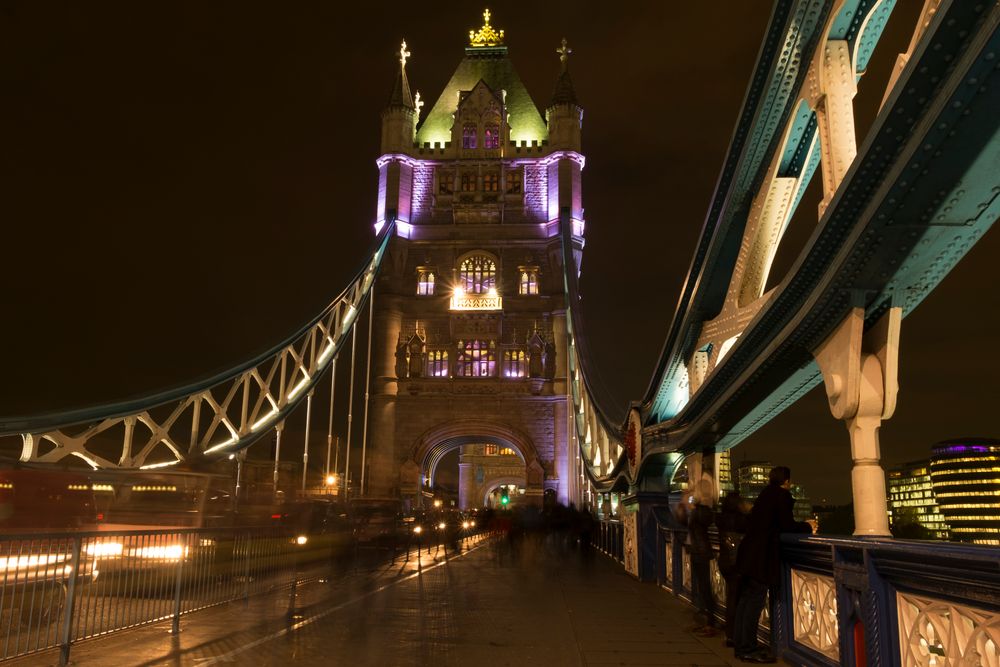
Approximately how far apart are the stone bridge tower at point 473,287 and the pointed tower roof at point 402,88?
0.10m

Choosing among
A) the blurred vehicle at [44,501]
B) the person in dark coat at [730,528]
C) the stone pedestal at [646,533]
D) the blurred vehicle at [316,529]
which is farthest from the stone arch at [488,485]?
the person in dark coat at [730,528]

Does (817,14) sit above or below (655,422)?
above

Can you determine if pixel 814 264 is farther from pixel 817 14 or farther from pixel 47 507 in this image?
pixel 47 507

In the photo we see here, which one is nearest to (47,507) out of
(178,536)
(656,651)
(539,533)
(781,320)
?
(178,536)

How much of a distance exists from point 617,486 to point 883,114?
54.5ft

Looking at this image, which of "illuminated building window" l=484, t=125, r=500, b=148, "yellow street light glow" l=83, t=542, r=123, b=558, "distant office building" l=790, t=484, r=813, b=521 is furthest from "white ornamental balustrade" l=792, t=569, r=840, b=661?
"illuminated building window" l=484, t=125, r=500, b=148

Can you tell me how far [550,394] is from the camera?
41.8m

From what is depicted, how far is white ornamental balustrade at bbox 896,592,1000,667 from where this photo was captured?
11.2 feet

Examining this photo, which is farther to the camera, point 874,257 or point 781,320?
point 781,320

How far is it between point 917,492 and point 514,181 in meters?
72.3

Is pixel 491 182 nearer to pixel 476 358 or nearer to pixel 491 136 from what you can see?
pixel 491 136

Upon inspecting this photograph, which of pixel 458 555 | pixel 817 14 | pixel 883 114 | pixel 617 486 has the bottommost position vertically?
pixel 458 555

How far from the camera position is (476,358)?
4278 cm

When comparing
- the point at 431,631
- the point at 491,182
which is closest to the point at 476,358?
the point at 491,182
